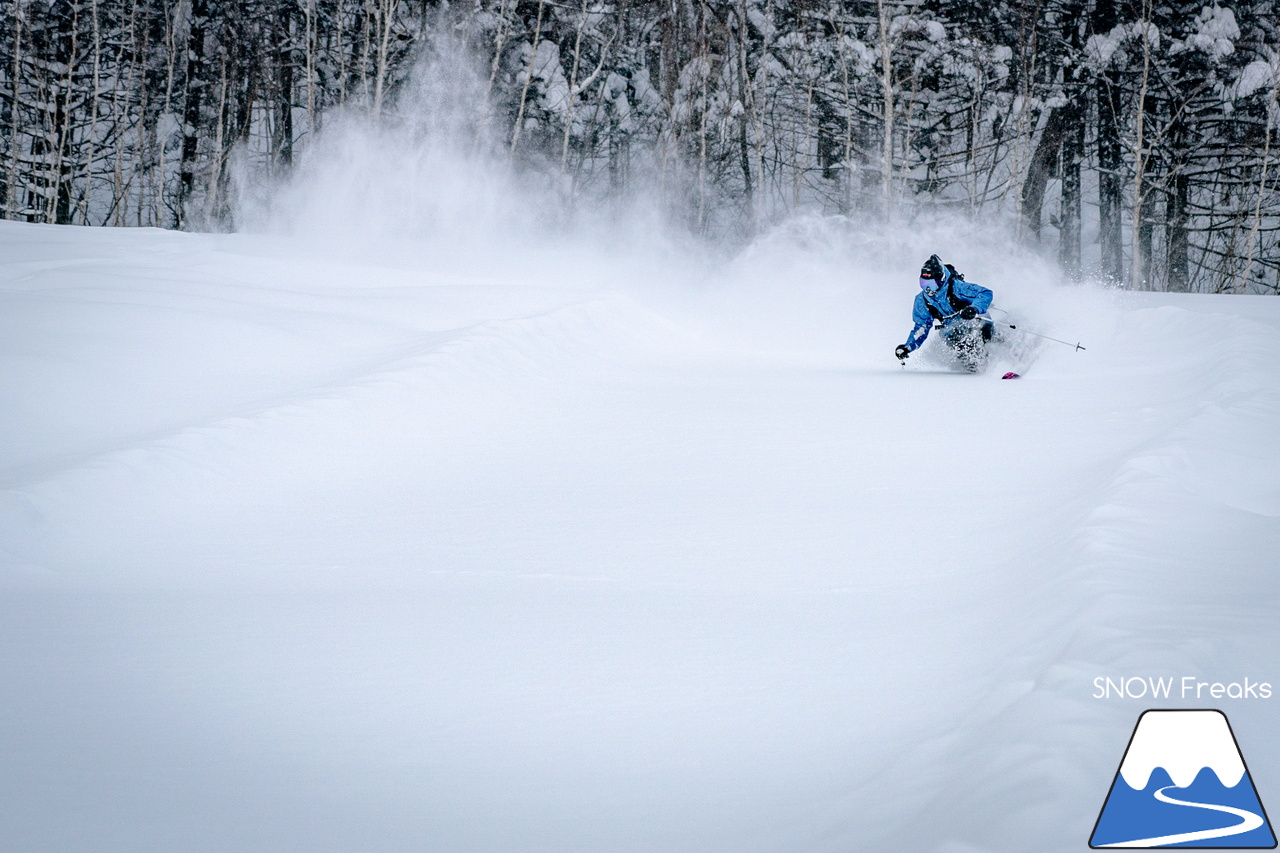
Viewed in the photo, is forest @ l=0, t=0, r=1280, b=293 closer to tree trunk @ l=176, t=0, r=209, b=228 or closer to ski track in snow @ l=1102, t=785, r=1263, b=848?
tree trunk @ l=176, t=0, r=209, b=228

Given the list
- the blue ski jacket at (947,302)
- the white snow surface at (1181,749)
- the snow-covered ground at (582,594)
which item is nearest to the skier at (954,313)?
the blue ski jacket at (947,302)

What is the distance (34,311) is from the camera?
24.8 ft

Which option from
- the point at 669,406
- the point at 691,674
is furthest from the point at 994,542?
the point at 669,406

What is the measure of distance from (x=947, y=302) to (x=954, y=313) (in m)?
0.14

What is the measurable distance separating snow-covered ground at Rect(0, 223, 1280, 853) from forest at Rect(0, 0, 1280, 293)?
17.5 meters

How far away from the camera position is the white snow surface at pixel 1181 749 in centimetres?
196

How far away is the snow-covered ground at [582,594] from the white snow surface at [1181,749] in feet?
0.16

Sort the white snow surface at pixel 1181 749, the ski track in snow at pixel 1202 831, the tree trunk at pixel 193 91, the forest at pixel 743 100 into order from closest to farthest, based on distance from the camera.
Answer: the ski track in snow at pixel 1202 831, the white snow surface at pixel 1181 749, the forest at pixel 743 100, the tree trunk at pixel 193 91

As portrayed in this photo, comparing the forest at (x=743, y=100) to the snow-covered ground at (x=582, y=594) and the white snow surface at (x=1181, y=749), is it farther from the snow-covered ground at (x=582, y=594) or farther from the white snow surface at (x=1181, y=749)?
the white snow surface at (x=1181, y=749)

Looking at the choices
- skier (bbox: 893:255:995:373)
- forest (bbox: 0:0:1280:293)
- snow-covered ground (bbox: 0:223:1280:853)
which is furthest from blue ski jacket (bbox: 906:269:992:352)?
forest (bbox: 0:0:1280:293)

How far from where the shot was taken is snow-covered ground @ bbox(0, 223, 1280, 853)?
2.12 m

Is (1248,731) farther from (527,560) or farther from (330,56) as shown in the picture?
(330,56)

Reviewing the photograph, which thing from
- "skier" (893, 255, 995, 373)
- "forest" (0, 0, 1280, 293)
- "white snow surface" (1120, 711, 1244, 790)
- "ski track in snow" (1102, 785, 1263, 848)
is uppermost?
"forest" (0, 0, 1280, 293)

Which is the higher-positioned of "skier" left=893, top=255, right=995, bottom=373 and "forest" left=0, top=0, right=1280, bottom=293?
"forest" left=0, top=0, right=1280, bottom=293
